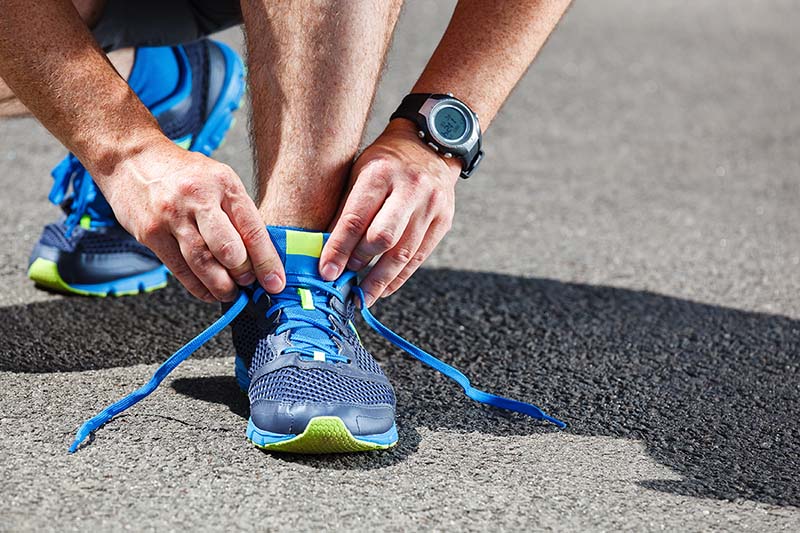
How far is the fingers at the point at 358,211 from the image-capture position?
138cm

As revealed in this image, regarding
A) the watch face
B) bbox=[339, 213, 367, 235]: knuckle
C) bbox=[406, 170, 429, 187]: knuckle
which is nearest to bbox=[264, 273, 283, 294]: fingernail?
bbox=[339, 213, 367, 235]: knuckle

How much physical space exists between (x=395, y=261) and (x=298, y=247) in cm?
13

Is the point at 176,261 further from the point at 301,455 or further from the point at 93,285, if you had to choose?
the point at 93,285

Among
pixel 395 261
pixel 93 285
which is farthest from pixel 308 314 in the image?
pixel 93 285

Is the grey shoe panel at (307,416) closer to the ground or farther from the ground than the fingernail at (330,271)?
closer to the ground

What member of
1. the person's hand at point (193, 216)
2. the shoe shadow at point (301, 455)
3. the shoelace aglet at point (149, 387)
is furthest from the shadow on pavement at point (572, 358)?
the person's hand at point (193, 216)

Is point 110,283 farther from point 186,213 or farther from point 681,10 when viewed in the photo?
point 681,10

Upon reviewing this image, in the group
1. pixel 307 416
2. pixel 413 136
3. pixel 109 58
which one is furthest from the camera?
pixel 109 58

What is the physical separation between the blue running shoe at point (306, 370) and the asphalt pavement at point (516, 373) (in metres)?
0.03

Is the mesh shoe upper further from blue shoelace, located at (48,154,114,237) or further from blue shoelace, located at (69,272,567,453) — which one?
blue shoelace, located at (48,154,114,237)

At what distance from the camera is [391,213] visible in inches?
53.8

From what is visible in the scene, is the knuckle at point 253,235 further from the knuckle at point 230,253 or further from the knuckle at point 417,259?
the knuckle at point 417,259

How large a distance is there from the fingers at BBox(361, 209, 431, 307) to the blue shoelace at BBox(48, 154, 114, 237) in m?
0.70

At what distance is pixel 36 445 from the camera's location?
133 cm
